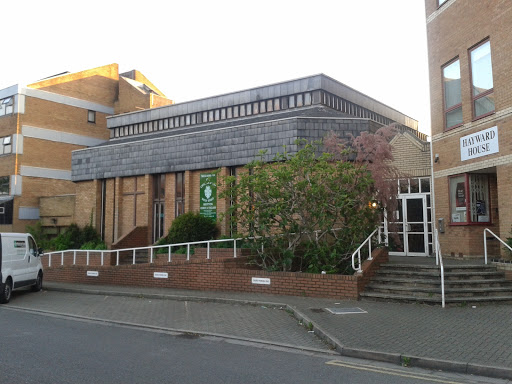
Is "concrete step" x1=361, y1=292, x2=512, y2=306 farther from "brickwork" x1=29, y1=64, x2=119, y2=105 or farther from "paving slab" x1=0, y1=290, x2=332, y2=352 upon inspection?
"brickwork" x1=29, y1=64, x2=119, y2=105

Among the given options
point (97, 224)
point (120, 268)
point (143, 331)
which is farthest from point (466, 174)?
point (97, 224)

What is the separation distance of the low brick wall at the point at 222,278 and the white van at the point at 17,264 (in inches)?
90.4

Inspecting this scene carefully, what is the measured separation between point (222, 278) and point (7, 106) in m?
25.2

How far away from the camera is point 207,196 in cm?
1955

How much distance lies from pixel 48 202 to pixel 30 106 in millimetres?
7402

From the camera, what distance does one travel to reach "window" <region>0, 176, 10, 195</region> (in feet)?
99.7

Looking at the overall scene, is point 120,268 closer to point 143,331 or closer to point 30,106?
point 143,331

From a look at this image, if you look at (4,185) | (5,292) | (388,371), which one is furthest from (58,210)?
(388,371)

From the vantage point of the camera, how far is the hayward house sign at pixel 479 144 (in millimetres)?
12531

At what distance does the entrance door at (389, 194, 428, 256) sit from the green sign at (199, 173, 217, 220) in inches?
286

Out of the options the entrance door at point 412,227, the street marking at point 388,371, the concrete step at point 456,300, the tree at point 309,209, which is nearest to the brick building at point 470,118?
the entrance door at point 412,227

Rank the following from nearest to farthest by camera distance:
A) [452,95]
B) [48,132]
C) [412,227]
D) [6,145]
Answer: [452,95] → [412,227] → [6,145] → [48,132]

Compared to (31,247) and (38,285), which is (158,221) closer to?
(38,285)

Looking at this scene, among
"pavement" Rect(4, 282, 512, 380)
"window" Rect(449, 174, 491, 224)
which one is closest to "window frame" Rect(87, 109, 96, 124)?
"pavement" Rect(4, 282, 512, 380)
